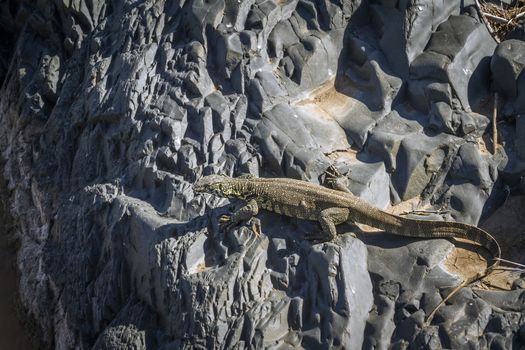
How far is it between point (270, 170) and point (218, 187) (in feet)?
2.72

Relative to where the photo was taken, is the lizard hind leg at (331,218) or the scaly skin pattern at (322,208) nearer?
the scaly skin pattern at (322,208)

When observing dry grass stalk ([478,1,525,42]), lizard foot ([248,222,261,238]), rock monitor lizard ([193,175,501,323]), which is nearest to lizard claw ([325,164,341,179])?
rock monitor lizard ([193,175,501,323])

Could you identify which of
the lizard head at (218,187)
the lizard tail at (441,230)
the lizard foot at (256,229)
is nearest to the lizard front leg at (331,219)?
the lizard tail at (441,230)

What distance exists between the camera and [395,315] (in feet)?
22.3

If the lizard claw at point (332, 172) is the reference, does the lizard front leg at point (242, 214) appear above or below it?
below

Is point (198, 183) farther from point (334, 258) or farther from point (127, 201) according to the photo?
point (334, 258)

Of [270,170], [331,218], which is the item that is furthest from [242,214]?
[331,218]

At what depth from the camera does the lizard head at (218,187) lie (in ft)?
25.4

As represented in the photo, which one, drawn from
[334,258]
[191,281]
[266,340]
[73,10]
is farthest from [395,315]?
[73,10]

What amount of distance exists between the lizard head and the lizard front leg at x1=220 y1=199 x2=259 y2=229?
22cm

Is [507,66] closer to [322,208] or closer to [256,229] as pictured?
[322,208]

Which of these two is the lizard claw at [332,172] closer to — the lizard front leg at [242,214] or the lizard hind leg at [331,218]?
the lizard hind leg at [331,218]

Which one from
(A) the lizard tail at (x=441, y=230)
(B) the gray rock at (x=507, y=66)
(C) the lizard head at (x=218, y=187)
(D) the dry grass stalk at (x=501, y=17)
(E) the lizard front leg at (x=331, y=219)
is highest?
(D) the dry grass stalk at (x=501, y=17)

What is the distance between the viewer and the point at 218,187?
776 centimetres
